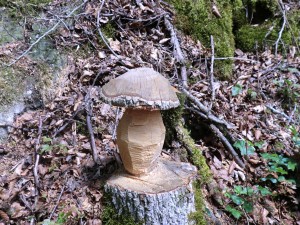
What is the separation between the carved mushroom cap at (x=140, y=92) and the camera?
2.07 metres

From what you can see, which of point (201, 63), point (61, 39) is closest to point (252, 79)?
point (201, 63)

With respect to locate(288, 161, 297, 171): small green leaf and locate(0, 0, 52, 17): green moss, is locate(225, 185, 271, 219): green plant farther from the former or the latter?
locate(0, 0, 52, 17): green moss

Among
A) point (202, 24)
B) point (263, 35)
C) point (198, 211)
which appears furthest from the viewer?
point (263, 35)

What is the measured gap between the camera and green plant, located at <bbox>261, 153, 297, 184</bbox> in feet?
11.1

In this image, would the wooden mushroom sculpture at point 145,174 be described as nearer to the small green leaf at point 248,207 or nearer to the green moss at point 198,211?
the green moss at point 198,211

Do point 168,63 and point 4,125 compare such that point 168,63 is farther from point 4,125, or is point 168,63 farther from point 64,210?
point 64,210

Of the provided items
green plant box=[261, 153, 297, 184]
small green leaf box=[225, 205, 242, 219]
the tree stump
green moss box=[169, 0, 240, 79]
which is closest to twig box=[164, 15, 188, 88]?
green moss box=[169, 0, 240, 79]

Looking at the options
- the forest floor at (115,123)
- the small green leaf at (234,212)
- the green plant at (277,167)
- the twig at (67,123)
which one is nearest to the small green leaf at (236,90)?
the forest floor at (115,123)

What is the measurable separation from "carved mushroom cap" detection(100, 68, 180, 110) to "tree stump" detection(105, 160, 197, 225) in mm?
708

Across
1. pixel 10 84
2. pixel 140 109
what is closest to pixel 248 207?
pixel 140 109

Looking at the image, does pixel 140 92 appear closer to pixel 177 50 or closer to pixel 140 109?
pixel 140 109

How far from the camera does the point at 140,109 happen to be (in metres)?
2.28

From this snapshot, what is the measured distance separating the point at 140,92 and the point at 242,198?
175 cm

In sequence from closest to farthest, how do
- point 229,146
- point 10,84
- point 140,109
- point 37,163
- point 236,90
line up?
point 140,109 → point 37,163 → point 10,84 → point 229,146 → point 236,90
